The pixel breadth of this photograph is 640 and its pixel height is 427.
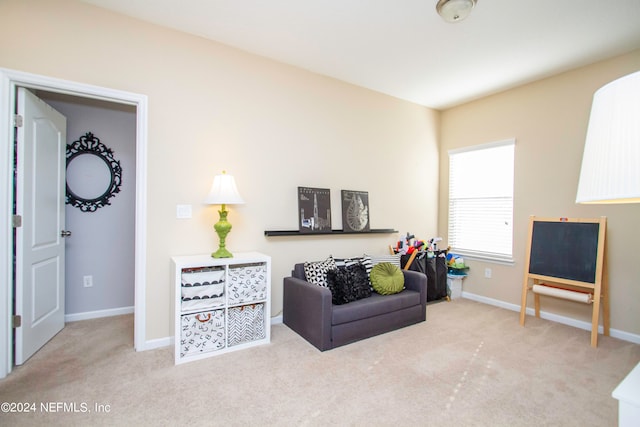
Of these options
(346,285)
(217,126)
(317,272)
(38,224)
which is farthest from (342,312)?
(38,224)

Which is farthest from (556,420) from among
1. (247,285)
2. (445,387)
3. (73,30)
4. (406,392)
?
(73,30)

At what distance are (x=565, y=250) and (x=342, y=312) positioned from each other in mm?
2488

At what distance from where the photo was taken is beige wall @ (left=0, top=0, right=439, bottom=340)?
7.98ft

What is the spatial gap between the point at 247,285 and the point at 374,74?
2753 millimetres

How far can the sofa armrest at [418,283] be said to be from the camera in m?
3.38

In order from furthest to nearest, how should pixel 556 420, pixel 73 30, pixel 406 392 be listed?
1. pixel 73 30
2. pixel 406 392
3. pixel 556 420

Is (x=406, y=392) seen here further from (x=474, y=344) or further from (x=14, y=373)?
(x=14, y=373)

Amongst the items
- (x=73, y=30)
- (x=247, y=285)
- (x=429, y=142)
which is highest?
(x=73, y=30)

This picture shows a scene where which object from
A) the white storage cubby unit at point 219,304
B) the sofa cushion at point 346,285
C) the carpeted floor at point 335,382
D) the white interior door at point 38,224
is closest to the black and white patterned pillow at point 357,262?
the sofa cushion at point 346,285

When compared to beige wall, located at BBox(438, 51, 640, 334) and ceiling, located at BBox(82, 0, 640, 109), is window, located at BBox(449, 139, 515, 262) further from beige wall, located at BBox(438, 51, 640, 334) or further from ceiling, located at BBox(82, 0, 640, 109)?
ceiling, located at BBox(82, 0, 640, 109)

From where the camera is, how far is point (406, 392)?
6.92ft

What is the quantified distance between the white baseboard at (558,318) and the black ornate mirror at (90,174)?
483cm

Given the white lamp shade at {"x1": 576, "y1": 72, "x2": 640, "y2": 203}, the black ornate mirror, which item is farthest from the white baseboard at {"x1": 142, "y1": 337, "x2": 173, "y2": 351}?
the white lamp shade at {"x1": 576, "y1": 72, "x2": 640, "y2": 203}

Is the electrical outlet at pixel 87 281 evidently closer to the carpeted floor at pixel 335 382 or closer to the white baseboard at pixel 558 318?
the carpeted floor at pixel 335 382
